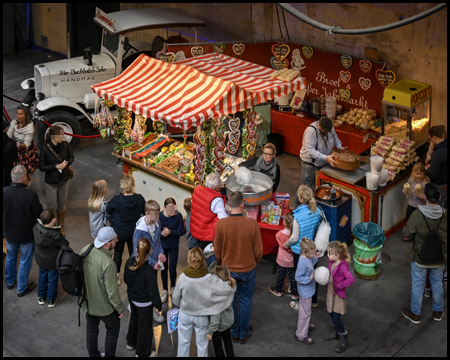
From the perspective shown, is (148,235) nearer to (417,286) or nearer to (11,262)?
(11,262)

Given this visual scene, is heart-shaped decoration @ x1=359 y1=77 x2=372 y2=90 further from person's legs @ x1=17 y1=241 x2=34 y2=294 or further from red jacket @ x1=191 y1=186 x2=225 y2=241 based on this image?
person's legs @ x1=17 y1=241 x2=34 y2=294

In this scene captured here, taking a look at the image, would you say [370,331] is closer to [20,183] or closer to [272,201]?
[272,201]

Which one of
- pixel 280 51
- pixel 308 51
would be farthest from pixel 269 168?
pixel 280 51

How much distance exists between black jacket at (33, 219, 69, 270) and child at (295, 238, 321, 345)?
2.92 meters

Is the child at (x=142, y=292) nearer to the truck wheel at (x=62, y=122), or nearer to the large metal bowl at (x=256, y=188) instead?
the large metal bowl at (x=256, y=188)

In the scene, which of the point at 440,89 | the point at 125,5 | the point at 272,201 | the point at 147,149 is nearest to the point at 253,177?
the point at 272,201

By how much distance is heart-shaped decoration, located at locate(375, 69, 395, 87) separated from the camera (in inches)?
447

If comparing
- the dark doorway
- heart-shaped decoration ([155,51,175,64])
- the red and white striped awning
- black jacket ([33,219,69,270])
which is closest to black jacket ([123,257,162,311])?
black jacket ([33,219,69,270])

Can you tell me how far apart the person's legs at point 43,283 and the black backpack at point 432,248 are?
15.4 ft

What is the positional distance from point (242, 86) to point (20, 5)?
12.2 m

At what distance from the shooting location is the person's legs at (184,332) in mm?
6473

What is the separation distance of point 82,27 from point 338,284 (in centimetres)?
1367

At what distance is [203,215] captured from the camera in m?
8.02

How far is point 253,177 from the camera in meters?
9.20
